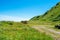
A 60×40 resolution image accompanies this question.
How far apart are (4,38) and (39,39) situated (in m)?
4.78

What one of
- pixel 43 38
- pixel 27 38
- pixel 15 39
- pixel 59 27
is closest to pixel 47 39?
pixel 43 38

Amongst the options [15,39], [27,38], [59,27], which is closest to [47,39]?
[27,38]

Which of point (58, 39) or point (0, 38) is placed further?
point (58, 39)

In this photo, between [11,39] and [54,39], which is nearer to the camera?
[11,39]

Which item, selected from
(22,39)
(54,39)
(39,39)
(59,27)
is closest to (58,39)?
(54,39)

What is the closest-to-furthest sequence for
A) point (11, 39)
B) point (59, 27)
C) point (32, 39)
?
point (11, 39)
point (32, 39)
point (59, 27)

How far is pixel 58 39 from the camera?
27.2m

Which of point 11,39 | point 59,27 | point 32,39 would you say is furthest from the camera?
point 59,27

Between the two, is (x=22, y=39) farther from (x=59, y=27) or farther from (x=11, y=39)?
(x=59, y=27)

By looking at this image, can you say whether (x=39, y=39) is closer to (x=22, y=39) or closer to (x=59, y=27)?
(x=22, y=39)

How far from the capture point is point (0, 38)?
79.3 feet

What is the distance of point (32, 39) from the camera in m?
26.0

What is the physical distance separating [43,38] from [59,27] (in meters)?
17.7

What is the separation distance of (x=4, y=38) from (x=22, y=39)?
7.24ft
